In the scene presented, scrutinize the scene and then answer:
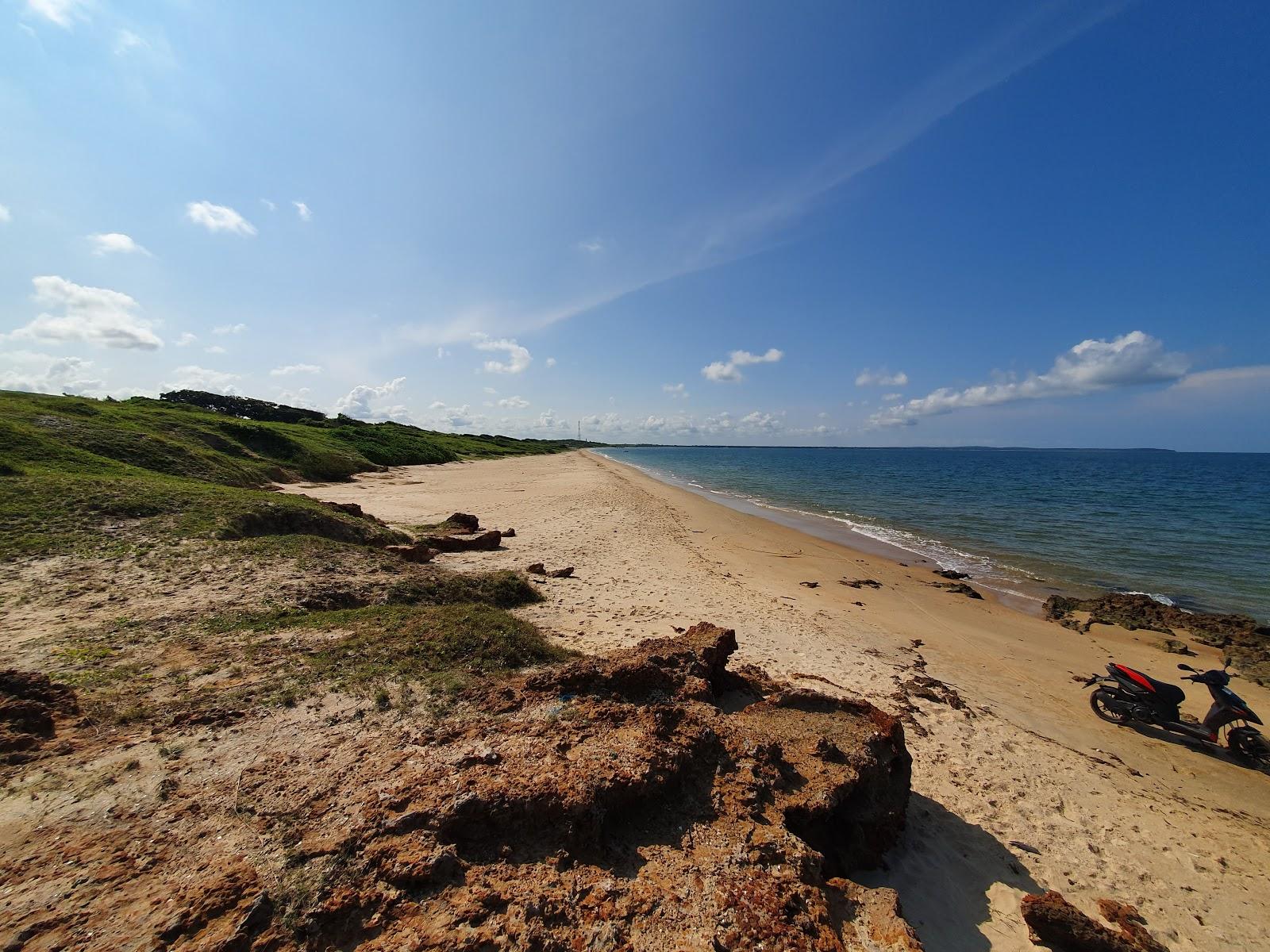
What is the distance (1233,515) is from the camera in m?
34.2

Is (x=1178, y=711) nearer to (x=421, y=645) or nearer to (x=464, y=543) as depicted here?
(x=421, y=645)

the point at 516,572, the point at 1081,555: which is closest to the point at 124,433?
the point at 516,572

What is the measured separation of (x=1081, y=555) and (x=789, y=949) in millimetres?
26996

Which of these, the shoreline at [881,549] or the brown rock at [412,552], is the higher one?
the brown rock at [412,552]

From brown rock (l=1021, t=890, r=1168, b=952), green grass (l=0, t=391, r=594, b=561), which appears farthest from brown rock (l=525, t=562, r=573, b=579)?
brown rock (l=1021, t=890, r=1168, b=952)

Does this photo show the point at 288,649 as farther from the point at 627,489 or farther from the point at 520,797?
the point at 627,489

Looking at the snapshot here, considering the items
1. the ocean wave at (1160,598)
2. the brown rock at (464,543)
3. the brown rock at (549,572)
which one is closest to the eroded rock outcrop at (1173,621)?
the ocean wave at (1160,598)

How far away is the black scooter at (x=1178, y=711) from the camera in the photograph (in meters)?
7.56

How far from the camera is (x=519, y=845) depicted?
3498 millimetres

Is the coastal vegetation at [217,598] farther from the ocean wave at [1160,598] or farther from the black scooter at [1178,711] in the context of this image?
the ocean wave at [1160,598]

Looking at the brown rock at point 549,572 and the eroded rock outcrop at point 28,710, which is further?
the brown rock at point 549,572

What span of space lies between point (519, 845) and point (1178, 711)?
11.0 metres

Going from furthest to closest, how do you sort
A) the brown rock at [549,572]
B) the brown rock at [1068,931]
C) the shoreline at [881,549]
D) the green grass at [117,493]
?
1. the shoreline at [881,549]
2. the brown rock at [549,572]
3. the green grass at [117,493]
4. the brown rock at [1068,931]

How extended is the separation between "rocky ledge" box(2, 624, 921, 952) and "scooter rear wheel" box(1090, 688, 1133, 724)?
643 centimetres
